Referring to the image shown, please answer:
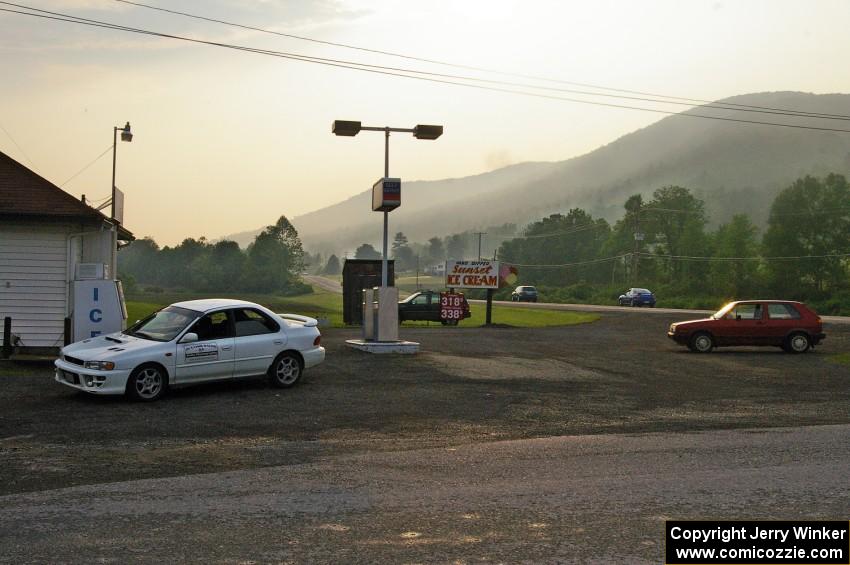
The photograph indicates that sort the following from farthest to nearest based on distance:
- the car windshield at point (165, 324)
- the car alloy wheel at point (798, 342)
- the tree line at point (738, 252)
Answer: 1. the tree line at point (738, 252)
2. the car alloy wheel at point (798, 342)
3. the car windshield at point (165, 324)

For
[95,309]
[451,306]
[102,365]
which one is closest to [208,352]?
[102,365]

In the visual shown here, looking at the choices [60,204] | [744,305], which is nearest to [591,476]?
[60,204]

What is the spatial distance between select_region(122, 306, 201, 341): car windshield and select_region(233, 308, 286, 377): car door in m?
0.88

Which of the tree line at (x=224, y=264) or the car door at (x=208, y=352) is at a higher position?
the tree line at (x=224, y=264)

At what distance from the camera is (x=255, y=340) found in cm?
1509

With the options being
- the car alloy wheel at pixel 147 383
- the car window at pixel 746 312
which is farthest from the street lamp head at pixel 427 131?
the car alloy wheel at pixel 147 383

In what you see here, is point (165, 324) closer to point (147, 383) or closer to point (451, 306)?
point (147, 383)

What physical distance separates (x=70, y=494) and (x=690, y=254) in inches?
4982

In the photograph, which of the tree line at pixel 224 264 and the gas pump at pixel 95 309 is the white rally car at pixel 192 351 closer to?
the gas pump at pixel 95 309

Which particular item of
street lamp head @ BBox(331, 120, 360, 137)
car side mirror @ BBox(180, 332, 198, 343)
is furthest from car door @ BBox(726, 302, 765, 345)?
car side mirror @ BBox(180, 332, 198, 343)

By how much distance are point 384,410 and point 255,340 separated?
3240 mm

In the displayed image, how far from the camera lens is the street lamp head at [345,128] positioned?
72.9 feet

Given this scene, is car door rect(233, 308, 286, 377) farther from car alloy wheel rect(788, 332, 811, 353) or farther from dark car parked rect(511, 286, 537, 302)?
dark car parked rect(511, 286, 537, 302)

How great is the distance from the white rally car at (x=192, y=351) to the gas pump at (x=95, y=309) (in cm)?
434
